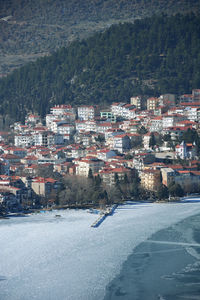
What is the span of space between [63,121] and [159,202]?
21.1m

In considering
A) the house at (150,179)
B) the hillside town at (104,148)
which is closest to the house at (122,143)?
the hillside town at (104,148)

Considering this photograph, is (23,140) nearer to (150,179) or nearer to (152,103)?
(152,103)

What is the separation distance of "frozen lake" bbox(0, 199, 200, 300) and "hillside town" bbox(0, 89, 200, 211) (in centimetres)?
369

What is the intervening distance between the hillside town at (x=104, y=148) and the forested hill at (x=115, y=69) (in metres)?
1.94

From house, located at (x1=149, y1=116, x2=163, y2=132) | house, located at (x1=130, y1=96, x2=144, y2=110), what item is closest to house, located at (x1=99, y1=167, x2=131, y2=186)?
house, located at (x1=149, y1=116, x2=163, y2=132)

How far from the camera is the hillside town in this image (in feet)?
124

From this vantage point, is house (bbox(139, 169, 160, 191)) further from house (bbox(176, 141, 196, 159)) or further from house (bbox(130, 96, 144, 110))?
house (bbox(130, 96, 144, 110))

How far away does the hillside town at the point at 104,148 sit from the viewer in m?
37.8

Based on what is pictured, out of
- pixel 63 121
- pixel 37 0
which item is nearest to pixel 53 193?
pixel 63 121

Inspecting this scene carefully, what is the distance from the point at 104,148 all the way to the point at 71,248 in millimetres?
22233

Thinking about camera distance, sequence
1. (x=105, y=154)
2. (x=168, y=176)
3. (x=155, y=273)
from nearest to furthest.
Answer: (x=155, y=273), (x=168, y=176), (x=105, y=154)

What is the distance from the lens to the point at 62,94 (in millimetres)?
62406

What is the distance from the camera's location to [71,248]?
25656mm

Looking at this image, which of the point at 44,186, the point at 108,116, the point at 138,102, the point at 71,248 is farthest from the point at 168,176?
the point at 138,102
